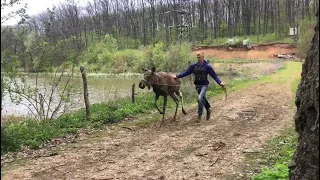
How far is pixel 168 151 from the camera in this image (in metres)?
8.22

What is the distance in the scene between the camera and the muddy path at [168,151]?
690 cm

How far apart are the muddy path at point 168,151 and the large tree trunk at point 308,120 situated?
2.33 metres

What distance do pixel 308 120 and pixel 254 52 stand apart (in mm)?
60025

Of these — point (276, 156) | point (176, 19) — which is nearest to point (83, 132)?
point (276, 156)

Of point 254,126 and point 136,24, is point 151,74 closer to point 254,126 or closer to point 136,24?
point 254,126

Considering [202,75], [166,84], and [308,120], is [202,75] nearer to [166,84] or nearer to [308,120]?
[166,84]

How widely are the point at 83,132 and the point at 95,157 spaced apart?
10.3 ft

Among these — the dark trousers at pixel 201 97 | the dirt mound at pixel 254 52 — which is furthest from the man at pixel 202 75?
the dirt mound at pixel 254 52

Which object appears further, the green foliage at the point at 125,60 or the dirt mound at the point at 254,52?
the dirt mound at the point at 254,52

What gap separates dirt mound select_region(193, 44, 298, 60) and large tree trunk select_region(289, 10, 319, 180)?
54.9 meters

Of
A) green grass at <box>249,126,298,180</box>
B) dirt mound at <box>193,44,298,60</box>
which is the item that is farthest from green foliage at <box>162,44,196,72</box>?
dirt mound at <box>193,44,298,60</box>

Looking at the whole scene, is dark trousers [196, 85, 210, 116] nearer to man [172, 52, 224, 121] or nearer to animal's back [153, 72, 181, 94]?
man [172, 52, 224, 121]

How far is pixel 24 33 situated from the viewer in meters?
11.5

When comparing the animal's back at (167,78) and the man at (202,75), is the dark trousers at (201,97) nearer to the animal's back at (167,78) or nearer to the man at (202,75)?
the man at (202,75)
